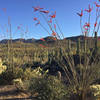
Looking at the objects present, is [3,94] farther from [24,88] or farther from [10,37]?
[10,37]

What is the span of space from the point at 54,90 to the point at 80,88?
67 centimetres

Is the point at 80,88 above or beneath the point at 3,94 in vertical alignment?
above

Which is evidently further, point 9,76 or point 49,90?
point 9,76

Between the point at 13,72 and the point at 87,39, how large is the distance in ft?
10.3

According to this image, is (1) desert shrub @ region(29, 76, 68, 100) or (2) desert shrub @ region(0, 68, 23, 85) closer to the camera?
(1) desert shrub @ region(29, 76, 68, 100)

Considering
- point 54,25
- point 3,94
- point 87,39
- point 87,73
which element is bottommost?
point 3,94

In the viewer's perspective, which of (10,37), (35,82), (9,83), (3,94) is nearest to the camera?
(35,82)

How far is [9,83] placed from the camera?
4812mm

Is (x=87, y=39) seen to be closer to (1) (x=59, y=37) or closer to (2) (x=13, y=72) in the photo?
(1) (x=59, y=37)

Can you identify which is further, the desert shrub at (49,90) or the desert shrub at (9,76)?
the desert shrub at (9,76)

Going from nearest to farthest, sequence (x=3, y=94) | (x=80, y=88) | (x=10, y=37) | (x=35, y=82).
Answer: (x=80, y=88), (x=35, y=82), (x=3, y=94), (x=10, y=37)

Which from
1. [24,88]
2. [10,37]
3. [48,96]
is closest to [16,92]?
[24,88]

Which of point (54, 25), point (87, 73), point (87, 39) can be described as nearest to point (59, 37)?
point (54, 25)

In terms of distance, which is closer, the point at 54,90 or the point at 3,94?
the point at 54,90
